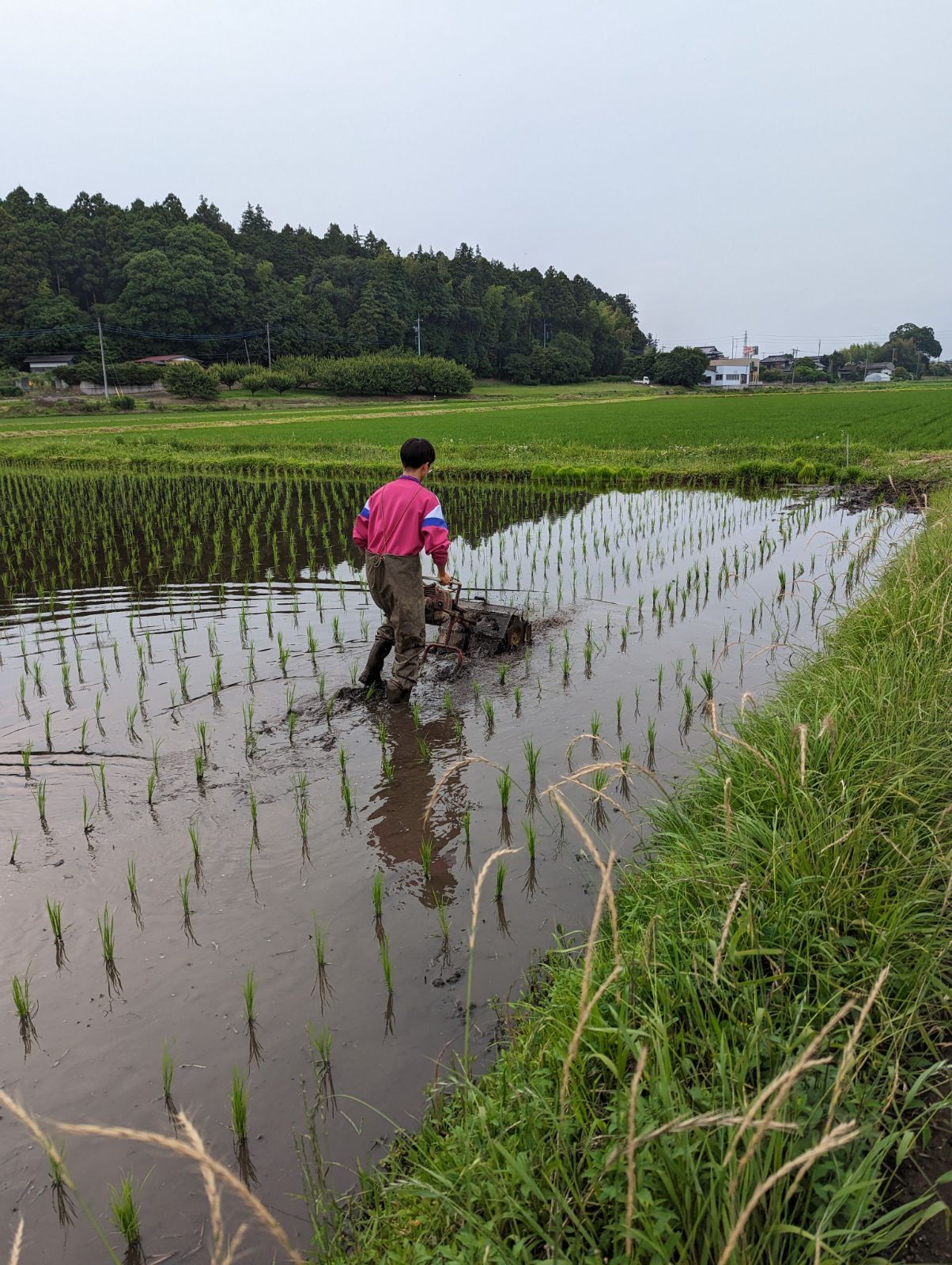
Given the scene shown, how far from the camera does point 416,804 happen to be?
169 inches

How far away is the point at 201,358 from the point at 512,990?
229 ft

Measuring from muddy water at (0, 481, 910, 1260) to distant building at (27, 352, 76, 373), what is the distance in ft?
187

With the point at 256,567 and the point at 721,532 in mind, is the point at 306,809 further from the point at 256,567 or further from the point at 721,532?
the point at 721,532

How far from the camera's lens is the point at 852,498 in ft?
45.2

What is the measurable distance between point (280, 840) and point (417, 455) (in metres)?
2.51

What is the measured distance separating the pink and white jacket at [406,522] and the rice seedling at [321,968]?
8.64 ft

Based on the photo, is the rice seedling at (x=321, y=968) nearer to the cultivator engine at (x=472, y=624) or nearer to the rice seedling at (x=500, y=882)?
the rice seedling at (x=500, y=882)

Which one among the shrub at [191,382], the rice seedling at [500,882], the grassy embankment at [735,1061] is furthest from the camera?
the shrub at [191,382]

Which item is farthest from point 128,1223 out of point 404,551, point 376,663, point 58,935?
point 376,663

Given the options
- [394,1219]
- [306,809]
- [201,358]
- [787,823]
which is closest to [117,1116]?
[394,1219]

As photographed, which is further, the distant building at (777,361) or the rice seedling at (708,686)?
the distant building at (777,361)

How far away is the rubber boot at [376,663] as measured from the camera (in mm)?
5723

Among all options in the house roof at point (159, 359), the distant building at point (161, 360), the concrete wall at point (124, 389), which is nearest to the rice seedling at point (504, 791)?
the concrete wall at point (124, 389)

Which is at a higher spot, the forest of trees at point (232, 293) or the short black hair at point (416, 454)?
the forest of trees at point (232, 293)
